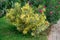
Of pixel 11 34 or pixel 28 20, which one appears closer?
pixel 28 20

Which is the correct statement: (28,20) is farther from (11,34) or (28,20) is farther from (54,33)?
(54,33)

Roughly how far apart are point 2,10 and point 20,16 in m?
2.72

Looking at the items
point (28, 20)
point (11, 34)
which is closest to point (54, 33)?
point (28, 20)

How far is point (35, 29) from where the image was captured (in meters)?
7.50

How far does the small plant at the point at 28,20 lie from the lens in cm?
748

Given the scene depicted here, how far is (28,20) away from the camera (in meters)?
7.44

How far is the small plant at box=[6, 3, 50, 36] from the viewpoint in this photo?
24.5ft

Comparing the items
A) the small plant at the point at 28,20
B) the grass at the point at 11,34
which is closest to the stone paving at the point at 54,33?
the grass at the point at 11,34

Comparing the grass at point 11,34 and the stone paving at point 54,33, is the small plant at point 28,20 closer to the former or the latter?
the grass at point 11,34

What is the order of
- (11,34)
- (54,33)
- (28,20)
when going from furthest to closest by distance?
1. (54,33)
2. (11,34)
3. (28,20)

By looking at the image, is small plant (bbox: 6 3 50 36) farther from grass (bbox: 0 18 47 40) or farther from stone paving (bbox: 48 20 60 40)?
stone paving (bbox: 48 20 60 40)

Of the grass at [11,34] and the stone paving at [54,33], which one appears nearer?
the grass at [11,34]

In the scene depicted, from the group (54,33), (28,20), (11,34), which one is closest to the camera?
(28,20)

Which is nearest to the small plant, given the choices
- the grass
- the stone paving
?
the grass
